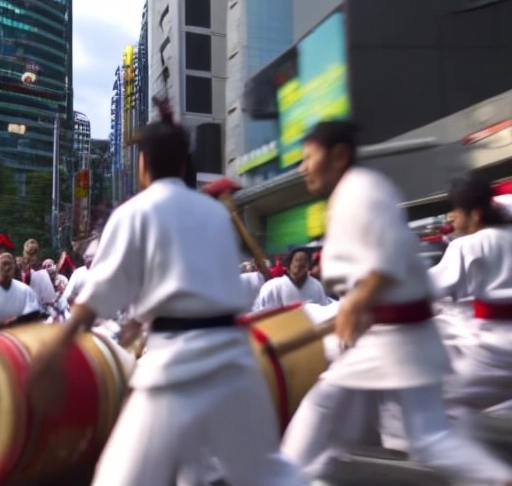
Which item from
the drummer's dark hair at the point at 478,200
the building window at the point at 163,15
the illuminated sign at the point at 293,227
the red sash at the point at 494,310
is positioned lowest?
the red sash at the point at 494,310

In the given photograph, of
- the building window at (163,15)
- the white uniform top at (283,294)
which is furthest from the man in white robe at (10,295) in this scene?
the building window at (163,15)

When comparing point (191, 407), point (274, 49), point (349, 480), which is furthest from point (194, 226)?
point (274, 49)

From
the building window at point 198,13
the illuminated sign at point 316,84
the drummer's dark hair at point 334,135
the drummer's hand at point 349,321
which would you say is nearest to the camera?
the drummer's hand at point 349,321

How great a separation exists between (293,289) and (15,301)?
8.39 feet

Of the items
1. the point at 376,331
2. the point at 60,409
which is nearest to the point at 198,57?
the point at 60,409

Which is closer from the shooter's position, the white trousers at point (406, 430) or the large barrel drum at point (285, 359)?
the white trousers at point (406, 430)

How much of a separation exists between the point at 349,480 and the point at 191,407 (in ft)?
6.71

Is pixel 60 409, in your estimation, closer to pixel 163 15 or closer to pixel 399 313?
pixel 399 313

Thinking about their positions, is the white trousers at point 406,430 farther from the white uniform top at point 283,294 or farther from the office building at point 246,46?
the office building at point 246,46

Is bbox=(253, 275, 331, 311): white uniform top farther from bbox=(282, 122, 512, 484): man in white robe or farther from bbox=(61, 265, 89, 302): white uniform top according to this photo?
bbox=(282, 122, 512, 484): man in white robe

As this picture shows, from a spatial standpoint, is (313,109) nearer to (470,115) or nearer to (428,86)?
(428,86)

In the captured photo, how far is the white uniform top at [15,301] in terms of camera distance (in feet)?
28.3

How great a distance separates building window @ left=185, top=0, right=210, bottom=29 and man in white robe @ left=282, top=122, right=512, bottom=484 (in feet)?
142

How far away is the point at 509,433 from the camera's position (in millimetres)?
5574
